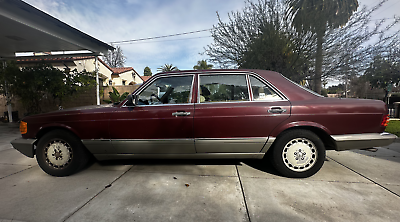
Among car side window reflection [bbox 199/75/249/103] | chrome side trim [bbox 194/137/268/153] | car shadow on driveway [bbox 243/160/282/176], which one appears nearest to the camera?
chrome side trim [bbox 194/137/268/153]

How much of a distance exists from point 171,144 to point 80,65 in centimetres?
1443

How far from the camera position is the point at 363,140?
251cm

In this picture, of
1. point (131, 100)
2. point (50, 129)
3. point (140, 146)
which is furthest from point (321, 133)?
point (50, 129)

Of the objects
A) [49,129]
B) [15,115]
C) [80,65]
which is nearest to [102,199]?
[49,129]

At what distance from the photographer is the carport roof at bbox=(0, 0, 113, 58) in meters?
5.12

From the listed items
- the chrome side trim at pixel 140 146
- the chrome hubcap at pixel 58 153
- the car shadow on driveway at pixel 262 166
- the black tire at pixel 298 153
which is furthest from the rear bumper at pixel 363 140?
the chrome hubcap at pixel 58 153

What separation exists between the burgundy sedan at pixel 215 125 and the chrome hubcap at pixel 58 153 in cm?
1

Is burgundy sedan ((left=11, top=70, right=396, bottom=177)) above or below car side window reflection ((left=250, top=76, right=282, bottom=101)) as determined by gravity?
below

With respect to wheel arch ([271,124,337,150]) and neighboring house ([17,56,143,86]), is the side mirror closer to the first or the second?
wheel arch ([271,124,337,150])

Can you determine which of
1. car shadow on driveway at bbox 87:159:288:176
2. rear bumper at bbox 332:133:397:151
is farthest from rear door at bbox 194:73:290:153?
rear bumper at bbox 332:133:397:151

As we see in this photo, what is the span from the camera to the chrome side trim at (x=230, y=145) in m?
2.60

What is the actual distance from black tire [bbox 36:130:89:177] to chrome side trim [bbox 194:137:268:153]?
1.93 meters

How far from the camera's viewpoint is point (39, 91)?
8148 mm

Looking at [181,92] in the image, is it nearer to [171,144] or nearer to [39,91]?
[171,144]
